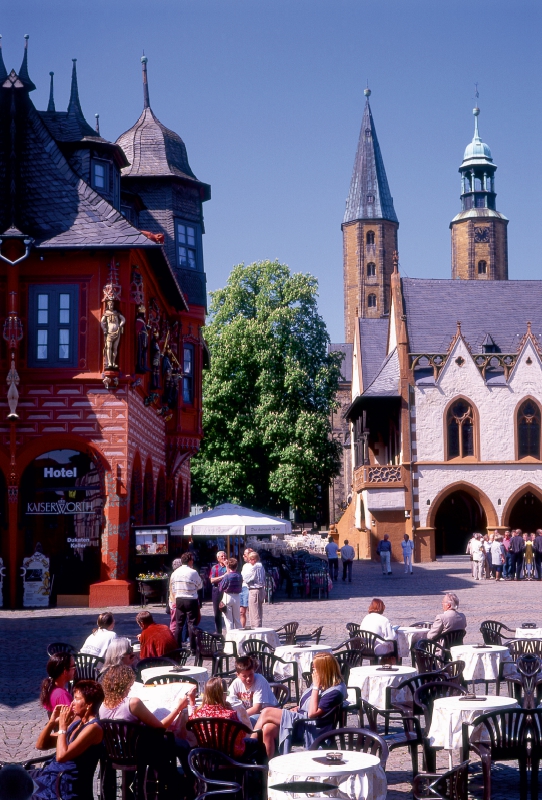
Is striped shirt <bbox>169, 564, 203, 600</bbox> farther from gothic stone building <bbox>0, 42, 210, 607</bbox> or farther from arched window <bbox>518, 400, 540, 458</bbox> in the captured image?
arched window <bbox>518, 400, 540, 458</bbox>

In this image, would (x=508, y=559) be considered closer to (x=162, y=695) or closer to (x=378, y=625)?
(x=378, y=625)

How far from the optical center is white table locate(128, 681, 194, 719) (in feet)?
31.1

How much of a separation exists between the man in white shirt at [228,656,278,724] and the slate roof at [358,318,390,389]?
46264mm

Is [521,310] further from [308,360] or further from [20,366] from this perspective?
[20,366]

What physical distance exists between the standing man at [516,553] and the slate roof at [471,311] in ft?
53.3

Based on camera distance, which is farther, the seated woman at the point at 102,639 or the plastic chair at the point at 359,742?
the seated woman at the point at 102,639

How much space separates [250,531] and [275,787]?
18.1 meters

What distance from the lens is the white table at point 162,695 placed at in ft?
31.1

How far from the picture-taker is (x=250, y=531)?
25031 millimetres

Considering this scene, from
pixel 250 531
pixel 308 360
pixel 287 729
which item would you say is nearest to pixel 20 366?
pixel 250 531

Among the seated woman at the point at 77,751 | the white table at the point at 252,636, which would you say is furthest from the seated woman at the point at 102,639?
the seated woman at the point at 77,751

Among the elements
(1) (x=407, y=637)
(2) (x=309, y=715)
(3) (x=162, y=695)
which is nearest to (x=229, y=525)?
(1) (x=407, y=637)

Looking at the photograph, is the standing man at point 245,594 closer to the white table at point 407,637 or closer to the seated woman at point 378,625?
the white table at point 407,637

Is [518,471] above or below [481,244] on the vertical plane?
below
